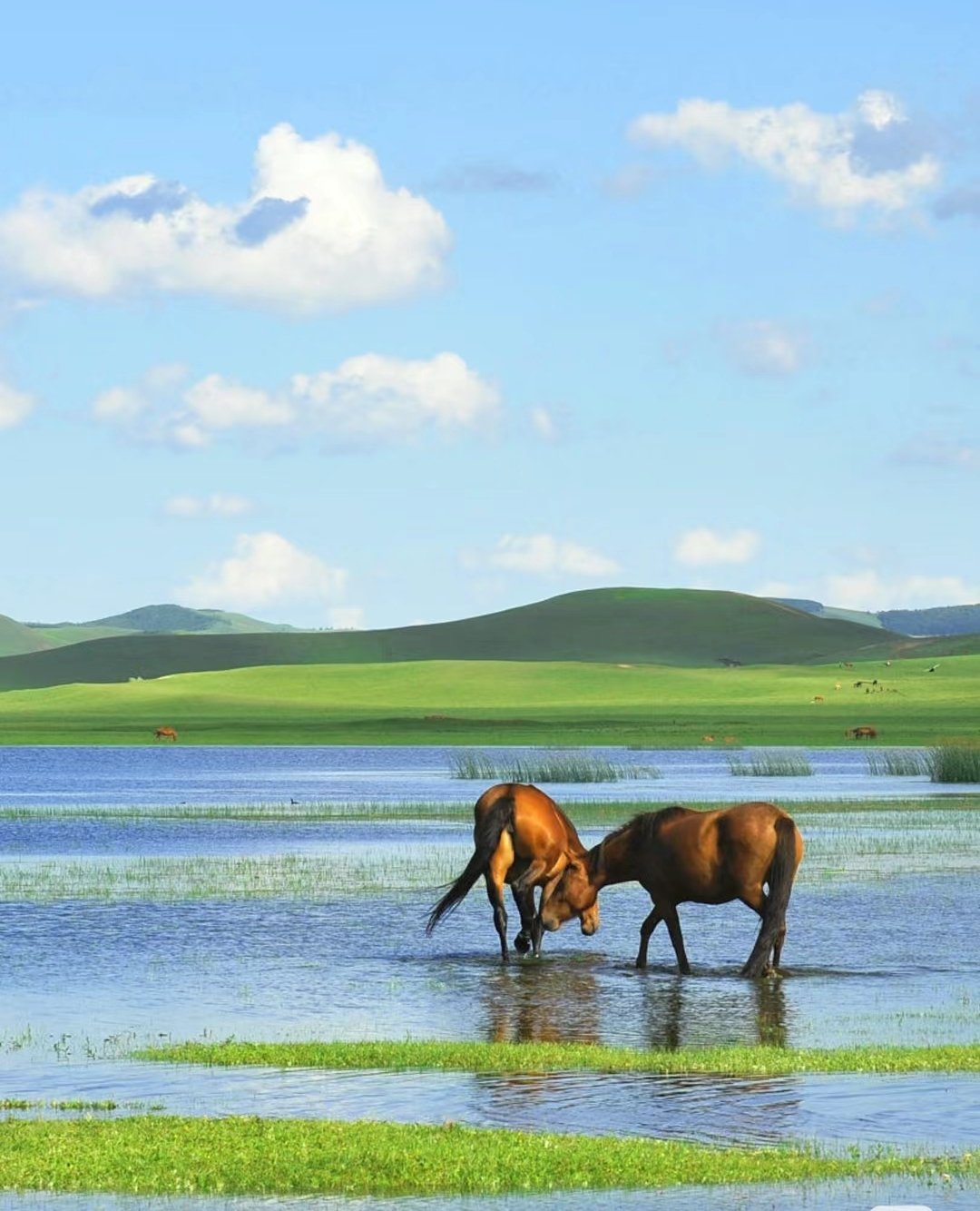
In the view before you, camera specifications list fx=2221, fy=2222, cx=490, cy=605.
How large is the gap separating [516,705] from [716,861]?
12497 cm

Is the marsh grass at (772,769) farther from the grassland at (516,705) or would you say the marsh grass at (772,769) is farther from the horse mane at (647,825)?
the horse mane at (647,825)

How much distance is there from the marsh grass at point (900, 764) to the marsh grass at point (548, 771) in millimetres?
7183

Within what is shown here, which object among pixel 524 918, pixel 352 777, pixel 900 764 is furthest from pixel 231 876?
pixel 900 764

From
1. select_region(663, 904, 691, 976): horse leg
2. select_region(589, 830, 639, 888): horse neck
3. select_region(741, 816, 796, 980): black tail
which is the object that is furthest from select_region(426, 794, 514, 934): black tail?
select_region(741, 816, 796, 980): black tail

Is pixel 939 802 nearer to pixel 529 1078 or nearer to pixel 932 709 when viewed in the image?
pixel 529 1078

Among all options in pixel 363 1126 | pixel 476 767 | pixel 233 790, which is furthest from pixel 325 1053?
pixel 476 767

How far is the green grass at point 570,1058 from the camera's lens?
1655 cm

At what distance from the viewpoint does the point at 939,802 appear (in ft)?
174

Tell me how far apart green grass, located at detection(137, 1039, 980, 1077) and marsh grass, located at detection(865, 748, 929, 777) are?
5273 cm

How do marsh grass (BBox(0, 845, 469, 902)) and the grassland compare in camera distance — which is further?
the grassland

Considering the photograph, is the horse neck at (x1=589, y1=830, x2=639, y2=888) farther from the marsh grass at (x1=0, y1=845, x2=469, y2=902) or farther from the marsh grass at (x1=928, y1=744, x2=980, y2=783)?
the marsh grass at (x1=928, y1=744, x2=980, y2=783)

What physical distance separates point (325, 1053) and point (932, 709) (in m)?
111

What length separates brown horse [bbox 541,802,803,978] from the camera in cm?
2238

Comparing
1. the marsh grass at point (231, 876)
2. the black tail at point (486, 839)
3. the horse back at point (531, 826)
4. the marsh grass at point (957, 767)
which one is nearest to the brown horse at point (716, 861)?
the horse back at point (531, 826)
